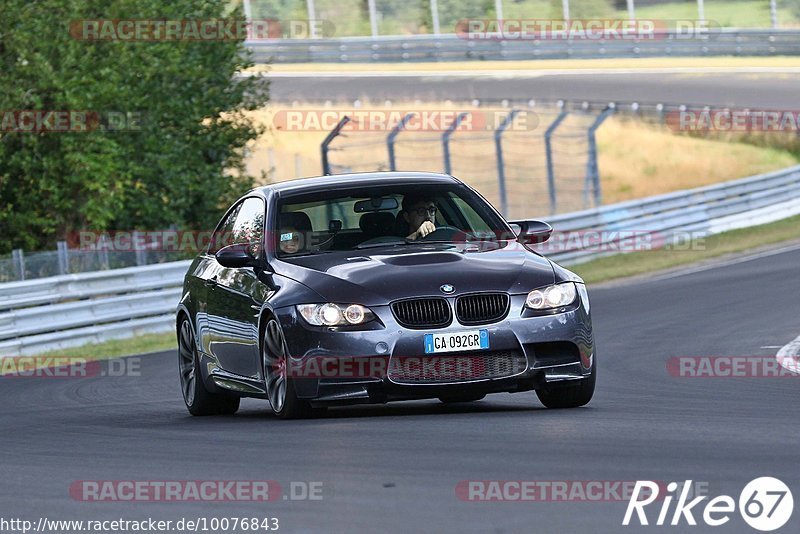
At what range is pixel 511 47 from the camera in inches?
1911

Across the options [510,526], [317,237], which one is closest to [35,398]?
[317,237]

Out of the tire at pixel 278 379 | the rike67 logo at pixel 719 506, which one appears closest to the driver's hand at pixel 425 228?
the tire at pixel 278 379

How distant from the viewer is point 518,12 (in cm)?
4891

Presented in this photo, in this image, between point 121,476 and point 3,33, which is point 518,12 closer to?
point 3,33

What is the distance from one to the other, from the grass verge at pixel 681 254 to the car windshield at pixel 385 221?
1282 cm

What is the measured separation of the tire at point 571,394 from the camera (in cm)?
993

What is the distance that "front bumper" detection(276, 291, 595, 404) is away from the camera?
940cm

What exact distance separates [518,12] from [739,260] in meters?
25.8

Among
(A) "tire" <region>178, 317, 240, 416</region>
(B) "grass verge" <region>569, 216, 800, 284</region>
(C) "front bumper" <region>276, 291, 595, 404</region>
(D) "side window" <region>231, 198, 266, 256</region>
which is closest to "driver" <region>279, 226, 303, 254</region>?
(D) "side window" <region>231, 198, 266, 256</region>

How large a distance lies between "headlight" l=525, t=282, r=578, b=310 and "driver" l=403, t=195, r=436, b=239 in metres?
1.24

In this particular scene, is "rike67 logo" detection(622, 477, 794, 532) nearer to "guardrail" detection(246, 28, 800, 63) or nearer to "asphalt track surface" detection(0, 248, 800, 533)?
"asphalt track surface" detection(0, 248, 800, 533)

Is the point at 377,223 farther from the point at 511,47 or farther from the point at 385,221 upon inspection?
the point at 511,47

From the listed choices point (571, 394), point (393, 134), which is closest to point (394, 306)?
point (571, 394)

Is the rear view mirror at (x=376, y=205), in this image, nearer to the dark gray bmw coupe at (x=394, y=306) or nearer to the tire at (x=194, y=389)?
the dark gray bmw coupe at (x=394, y=306)
